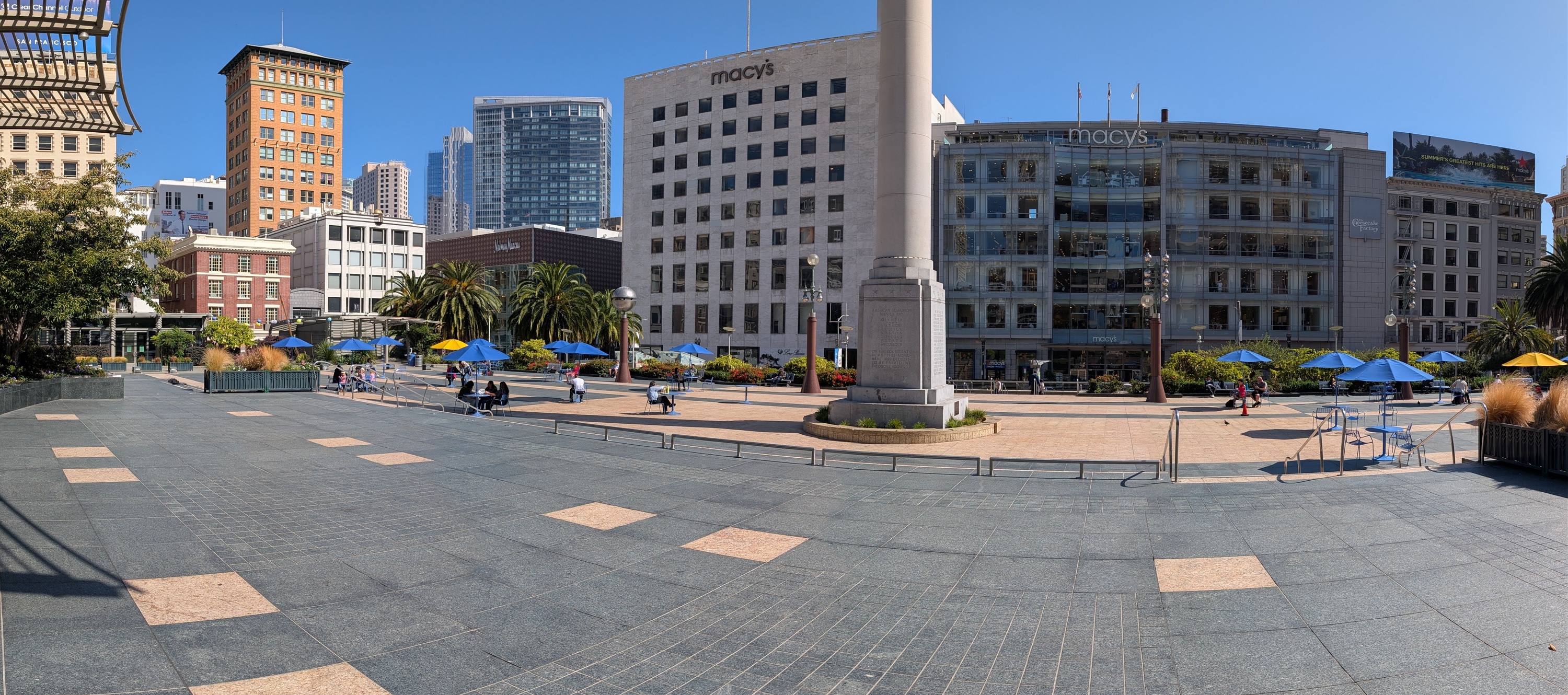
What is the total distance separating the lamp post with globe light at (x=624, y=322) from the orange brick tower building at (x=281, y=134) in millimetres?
81041

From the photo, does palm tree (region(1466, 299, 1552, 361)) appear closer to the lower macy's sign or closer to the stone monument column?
the lower macy's sign

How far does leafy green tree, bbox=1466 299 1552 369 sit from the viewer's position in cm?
5075

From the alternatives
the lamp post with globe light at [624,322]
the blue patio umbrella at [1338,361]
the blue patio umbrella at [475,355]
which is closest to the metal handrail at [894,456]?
the blue patio umbrella at [1338,361]

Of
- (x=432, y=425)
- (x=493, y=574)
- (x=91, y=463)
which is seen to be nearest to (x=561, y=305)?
(x=432, y=425)

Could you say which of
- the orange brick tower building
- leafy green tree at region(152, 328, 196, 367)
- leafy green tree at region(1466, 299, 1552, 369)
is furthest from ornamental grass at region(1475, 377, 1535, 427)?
the orange brick tower building

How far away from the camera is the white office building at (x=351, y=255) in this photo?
299 feet

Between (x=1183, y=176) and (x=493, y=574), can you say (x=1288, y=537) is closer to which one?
(x=493, y=574)

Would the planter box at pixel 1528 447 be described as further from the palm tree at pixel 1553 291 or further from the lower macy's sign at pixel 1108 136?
the palm tree at pixel 1553 291

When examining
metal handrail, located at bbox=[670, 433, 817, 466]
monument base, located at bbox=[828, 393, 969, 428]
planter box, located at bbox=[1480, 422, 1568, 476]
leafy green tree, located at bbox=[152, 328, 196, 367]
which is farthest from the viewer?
leafy green tree, located at bbox=[152, 328, 196, 367]

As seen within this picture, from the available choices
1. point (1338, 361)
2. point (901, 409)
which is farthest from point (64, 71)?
point (1338, 361)

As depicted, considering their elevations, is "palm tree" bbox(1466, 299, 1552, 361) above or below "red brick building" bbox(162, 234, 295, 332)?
below

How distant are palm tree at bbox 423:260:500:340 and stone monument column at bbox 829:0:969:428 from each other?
54316 millimetres

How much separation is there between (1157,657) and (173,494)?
13093 millimetres

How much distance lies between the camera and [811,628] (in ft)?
22.3
